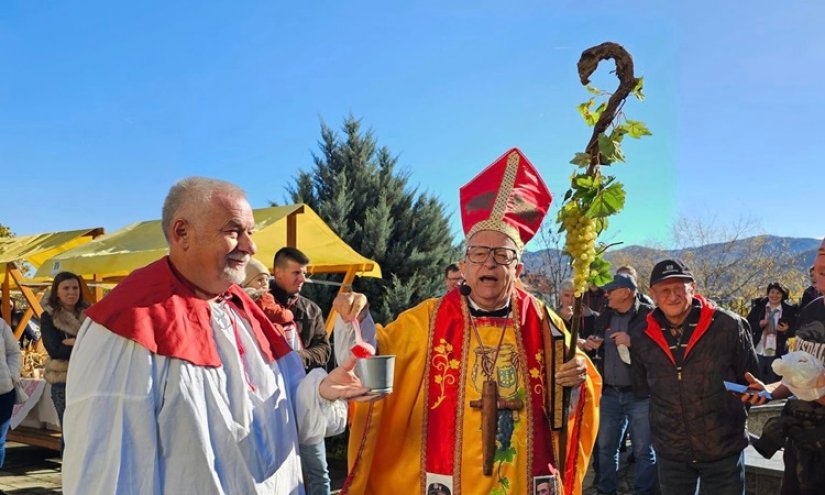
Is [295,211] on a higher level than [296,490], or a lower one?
higher

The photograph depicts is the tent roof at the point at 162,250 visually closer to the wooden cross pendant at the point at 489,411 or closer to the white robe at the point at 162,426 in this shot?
the wooden cross pendant at the point at 489,411

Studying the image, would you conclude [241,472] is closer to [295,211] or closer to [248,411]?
[248,411]

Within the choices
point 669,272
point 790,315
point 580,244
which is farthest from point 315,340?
point 790,315

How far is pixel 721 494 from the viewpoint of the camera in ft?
14.4

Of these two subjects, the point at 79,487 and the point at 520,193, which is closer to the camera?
the point at 79,487

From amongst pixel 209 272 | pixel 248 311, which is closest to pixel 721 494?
pixel 248 311

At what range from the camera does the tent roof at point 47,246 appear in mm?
10266

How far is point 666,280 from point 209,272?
3.34 m

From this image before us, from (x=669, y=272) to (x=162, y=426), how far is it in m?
3.62

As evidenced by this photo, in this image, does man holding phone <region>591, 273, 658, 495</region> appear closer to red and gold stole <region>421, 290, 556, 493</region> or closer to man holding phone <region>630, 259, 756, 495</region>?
man holding phone <region>630, 259, 756, 495</region>

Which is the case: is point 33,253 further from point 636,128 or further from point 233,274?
point 636,128

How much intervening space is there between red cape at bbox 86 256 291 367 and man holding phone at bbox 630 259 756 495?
335cm

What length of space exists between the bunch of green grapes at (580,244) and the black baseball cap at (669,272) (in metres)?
1.86

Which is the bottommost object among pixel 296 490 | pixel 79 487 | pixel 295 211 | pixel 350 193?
pixel 296 490
